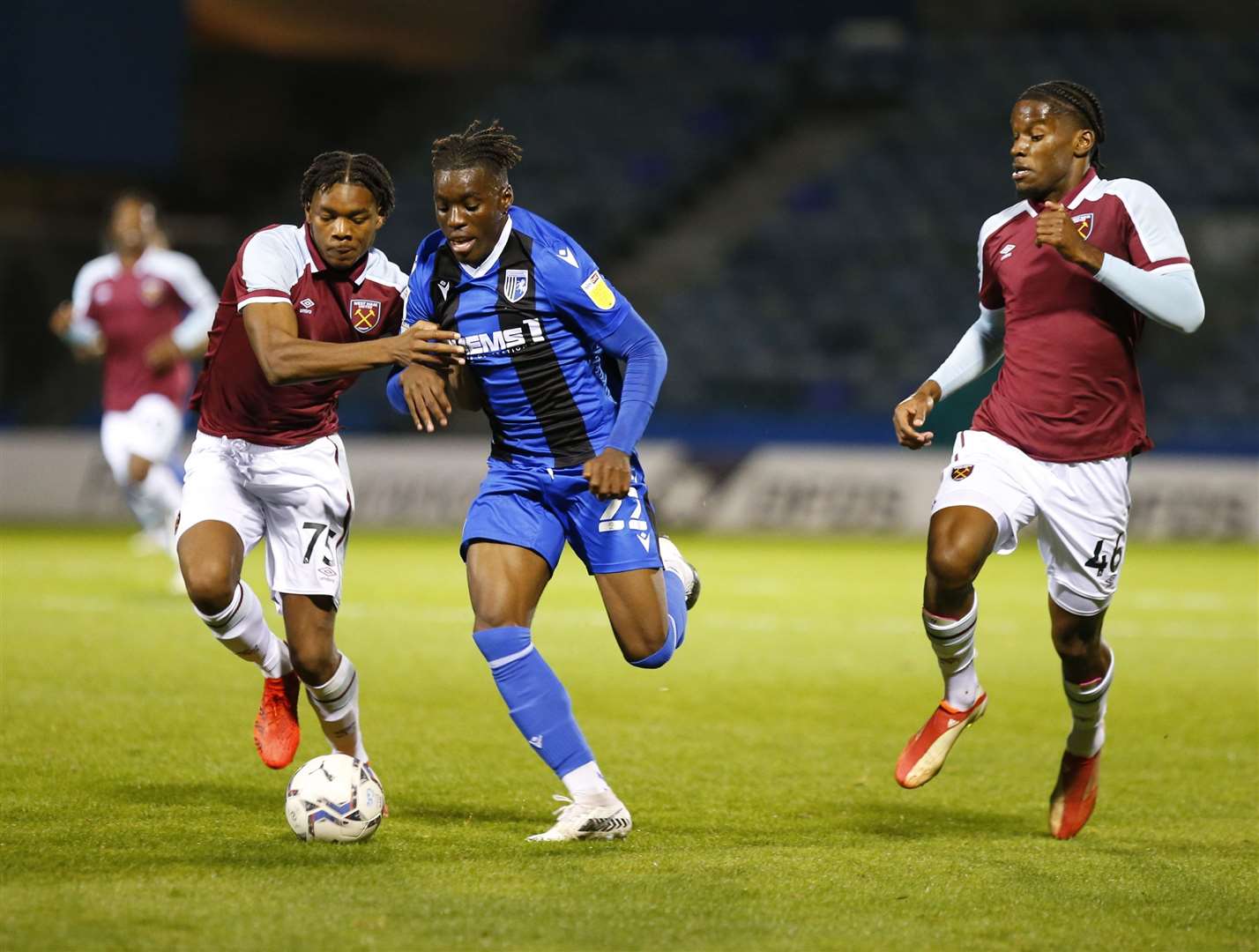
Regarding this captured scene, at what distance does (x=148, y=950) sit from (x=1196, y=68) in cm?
2795

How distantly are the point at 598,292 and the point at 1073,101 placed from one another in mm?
1762

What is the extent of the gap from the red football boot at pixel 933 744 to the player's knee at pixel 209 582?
7.96ft

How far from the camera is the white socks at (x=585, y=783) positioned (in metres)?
5.61

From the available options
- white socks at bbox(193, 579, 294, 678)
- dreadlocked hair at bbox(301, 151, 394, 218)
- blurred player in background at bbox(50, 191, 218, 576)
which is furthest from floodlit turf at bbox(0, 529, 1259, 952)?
dreadlocked hair at bbox(301, 151, 394, 218)

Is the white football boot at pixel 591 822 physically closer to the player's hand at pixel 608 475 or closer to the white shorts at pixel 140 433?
the player's hand at pixel 608 475

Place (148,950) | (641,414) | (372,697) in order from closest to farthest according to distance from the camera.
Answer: (148,950)
(641,414)
(372,697)

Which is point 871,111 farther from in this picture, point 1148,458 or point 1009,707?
point 1009,707

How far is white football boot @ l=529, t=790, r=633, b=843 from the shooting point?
552 centimetres

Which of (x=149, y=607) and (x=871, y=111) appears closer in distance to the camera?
(x=149, y=607)

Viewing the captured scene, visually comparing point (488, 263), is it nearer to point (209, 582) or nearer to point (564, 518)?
point (564, 518)

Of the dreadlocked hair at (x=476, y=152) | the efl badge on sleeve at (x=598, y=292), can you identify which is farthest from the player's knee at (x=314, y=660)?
the dreadlocked hair at (x=476, y=152)

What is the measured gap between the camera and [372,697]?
8.90m

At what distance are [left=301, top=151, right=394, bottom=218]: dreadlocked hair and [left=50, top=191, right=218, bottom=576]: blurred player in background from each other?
6.69m

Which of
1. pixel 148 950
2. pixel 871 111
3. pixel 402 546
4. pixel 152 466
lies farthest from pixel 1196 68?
pixel 148 950
